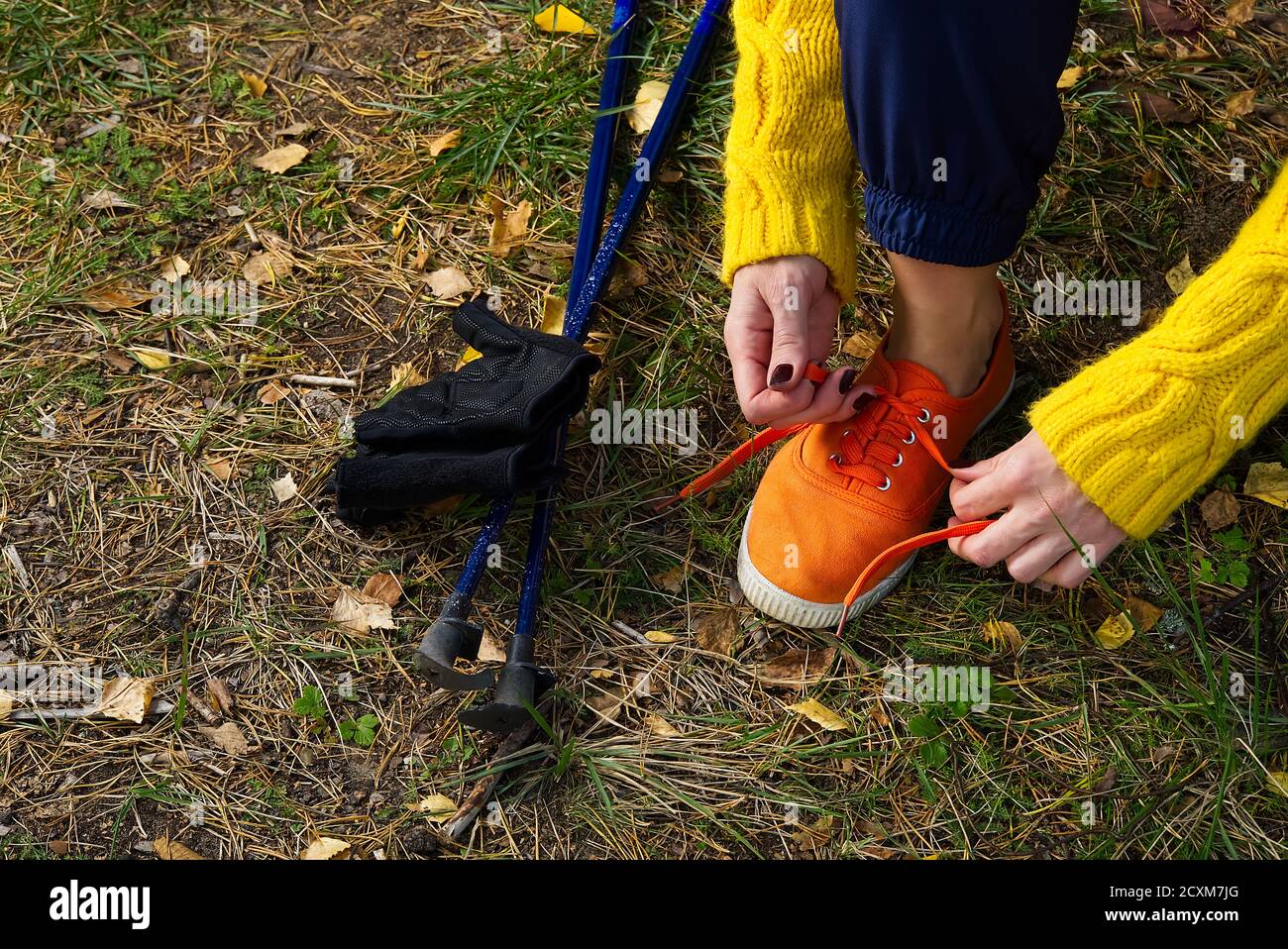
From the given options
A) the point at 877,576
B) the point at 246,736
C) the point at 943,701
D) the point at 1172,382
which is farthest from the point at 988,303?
the point at 246,736

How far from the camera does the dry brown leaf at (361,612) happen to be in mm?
2174

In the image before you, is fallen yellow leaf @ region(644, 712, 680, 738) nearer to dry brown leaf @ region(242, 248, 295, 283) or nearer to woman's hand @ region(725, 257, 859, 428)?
woman's hand @ region(725, 257, 859, 428)

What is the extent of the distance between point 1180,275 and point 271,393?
217 centimetres

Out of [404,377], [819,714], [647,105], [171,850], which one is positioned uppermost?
[647,105]

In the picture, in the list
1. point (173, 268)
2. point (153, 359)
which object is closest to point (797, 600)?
point (153, 359)

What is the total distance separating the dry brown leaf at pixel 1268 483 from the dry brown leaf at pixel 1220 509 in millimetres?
43

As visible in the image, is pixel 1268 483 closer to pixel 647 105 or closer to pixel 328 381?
pixel 647 105

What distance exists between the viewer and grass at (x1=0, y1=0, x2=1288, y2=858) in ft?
6.49

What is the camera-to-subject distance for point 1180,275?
242cm

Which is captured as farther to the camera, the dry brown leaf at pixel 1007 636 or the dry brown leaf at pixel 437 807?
the dry brown leaf at pixel 1007 636

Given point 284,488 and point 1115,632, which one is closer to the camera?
point 1115,632

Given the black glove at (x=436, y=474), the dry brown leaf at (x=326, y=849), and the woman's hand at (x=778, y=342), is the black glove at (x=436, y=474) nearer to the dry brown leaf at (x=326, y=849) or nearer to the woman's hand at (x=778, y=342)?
the woman's hand at (x=778, y=342)

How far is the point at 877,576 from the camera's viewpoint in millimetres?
2105

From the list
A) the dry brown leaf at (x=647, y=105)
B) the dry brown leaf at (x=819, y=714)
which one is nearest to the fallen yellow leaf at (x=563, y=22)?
the dry brown leaf at (x=647, y=105)
